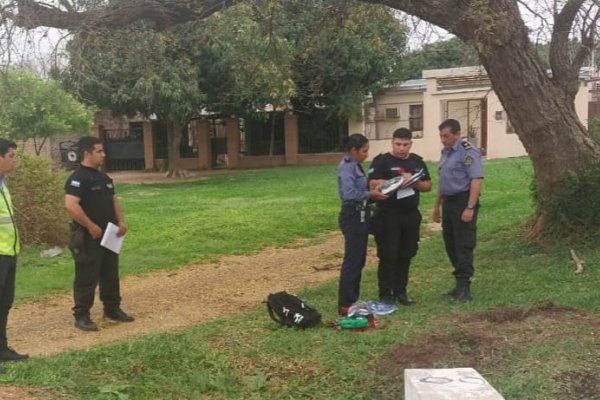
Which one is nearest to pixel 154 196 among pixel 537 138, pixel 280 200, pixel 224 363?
pixel 280 200

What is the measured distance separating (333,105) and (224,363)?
2429 cm

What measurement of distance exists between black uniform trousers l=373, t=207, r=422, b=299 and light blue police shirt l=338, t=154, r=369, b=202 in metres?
0.46

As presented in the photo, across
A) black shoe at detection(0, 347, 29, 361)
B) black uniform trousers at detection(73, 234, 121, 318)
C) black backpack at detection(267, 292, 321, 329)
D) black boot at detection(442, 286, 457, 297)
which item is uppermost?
black uniform trousers at detection(73, 234, 121, 318)

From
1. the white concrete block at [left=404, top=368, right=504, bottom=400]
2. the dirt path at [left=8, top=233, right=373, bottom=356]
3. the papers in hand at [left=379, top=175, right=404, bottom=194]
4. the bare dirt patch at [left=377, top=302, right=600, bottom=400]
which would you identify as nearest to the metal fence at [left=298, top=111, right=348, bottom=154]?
the dirt path at [left=8, top=233, right=373, bottom=356]

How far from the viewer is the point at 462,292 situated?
6742mm

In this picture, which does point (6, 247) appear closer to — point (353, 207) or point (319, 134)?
point (353, 207)

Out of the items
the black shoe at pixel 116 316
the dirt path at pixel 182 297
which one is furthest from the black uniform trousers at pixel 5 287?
the black shoe at pixel 116 316

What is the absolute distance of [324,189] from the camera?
1877cm

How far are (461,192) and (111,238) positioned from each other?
3.24 m

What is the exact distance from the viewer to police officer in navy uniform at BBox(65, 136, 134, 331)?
6.31m

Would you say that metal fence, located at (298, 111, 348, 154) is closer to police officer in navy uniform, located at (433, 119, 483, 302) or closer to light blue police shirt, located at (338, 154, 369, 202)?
police officer in navy uniform, located at (433, 119, 483, 302)

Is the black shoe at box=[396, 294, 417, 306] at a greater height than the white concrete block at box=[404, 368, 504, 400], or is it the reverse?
the white concrete block at box=[404, 368, 504, 400]

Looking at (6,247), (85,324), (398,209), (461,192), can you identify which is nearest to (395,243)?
(398,209)

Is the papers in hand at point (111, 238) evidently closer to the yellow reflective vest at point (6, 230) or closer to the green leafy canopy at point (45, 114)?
the yellow reflective vest at point (6, 230)
